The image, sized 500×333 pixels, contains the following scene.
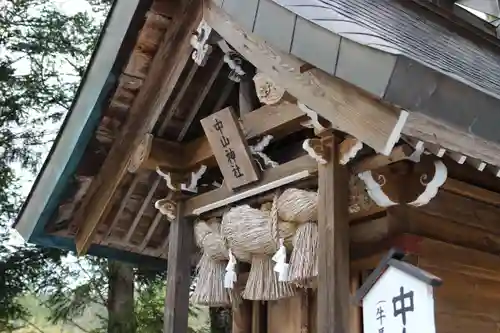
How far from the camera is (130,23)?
3381 mm

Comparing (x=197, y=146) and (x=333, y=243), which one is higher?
(x=197, y=146)

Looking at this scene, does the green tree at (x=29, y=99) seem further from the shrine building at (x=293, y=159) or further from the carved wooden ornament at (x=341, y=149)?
the carved wooden ornament at (x=341, y=149)

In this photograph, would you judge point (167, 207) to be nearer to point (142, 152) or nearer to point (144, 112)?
point (142, 152)

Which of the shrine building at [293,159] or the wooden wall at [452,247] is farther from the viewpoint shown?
the wooden wall at [452,247]

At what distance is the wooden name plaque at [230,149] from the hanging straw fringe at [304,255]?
0.42m

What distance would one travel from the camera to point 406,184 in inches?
117

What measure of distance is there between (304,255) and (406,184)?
1.88 ft

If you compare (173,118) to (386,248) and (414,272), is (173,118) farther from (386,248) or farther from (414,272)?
(414,272)

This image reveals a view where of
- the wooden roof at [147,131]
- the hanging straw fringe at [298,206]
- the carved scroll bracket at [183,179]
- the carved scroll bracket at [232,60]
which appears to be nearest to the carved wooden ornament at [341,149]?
the wooden roof at [147,131]

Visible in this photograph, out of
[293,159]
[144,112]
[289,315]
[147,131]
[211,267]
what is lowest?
[289,315]

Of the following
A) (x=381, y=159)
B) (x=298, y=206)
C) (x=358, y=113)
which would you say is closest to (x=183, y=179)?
(x=298, y=206)

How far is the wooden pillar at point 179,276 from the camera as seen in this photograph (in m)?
3.71

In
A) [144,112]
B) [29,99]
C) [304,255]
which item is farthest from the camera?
[29,99]

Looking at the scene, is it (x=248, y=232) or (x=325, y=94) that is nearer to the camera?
(x=325, y=94)
